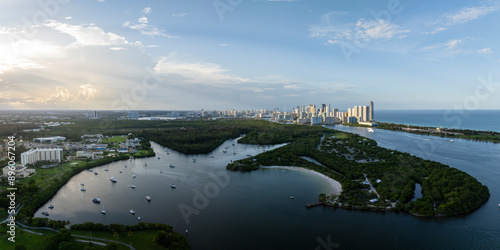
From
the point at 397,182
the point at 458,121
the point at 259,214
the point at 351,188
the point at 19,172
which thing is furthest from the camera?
the point at 458,121

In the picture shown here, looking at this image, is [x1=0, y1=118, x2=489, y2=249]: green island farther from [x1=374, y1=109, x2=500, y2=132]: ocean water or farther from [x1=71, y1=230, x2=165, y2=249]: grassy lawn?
[x1=374, y1=109, x2=500, y2=132]: ocean water

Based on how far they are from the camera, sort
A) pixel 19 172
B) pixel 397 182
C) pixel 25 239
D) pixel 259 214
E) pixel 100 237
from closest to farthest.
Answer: pixel 25 239
pixel 100 237
pixel 259 214
pixel 397 182
pixel 19 172

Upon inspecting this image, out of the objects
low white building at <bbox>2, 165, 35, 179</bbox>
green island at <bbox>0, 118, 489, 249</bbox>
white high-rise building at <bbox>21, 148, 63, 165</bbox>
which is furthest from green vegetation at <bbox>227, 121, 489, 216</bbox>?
white high-rise building at <bbox>21, 148, 63, 165</bbox>

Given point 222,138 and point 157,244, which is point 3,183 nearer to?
point 157,244

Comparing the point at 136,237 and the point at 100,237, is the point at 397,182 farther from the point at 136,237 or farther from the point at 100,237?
the point at 100,237

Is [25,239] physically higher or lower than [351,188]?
lower

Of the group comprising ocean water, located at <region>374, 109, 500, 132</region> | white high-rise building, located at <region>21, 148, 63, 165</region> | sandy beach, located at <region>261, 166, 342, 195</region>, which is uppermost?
ocean water, located at <region>374, 109, 500, 132</region>

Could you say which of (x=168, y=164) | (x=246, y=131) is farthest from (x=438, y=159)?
(x=246, y=131)

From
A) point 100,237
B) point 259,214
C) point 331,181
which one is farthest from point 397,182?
point 100,237

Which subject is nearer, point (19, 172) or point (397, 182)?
point (397, 182)
